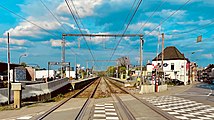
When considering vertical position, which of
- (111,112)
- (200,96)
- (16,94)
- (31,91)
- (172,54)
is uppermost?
(172,54)

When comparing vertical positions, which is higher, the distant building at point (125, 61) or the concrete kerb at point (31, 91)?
the distant building at point (125, 61)

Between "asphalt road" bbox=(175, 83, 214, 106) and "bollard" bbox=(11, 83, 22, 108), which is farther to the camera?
"asphalt road" bbox=(175, 83, 214, 106)

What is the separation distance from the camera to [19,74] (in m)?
46.2

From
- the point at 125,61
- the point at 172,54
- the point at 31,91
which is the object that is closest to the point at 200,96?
the point at 31,91

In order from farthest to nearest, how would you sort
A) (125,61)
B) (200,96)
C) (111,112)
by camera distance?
(125,61) < (200,96) < (111,112)

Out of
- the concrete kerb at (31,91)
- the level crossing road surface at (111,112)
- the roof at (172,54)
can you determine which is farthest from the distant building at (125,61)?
the level crossing road surface at (111,112)

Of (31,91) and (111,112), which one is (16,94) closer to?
(31,91)

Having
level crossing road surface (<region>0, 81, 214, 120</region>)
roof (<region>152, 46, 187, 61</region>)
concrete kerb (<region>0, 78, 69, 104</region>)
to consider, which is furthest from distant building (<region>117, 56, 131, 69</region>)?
level crossing road surface (<region>0, 81, 214, 120</region>)

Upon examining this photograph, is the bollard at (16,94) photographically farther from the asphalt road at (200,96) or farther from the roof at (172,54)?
the roof at (172,54)

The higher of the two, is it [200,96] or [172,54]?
[172,54]

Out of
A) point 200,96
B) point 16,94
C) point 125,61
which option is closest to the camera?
point 16,94

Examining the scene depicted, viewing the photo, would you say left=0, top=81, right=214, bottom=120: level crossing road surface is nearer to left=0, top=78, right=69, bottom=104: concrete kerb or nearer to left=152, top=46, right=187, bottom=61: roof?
left=0, top=78, right=69, bottom=104: concrete kerb

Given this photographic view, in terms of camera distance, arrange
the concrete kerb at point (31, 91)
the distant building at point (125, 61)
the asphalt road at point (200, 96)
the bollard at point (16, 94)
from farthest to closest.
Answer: the distant building at point (125, 61), the asphalt road at point (200, 96), the concrete kerb at point (31, 91), the bollard at point (16, 94)

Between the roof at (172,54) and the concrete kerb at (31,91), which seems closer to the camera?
the concrete kerb at (31,91)
